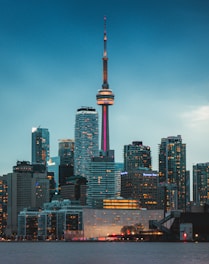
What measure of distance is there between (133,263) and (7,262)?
25.4m

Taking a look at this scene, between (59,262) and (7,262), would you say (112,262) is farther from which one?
(7,262)

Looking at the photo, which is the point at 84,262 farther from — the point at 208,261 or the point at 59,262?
the point at 208,261

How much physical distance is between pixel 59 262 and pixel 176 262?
23.2 m

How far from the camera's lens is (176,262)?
503 ft

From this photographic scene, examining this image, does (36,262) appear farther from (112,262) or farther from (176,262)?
(176,262)

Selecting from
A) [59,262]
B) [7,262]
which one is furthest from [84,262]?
[7,262]

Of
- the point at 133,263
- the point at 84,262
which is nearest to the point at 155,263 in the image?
the point at 133,263

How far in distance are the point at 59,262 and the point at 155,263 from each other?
62.6ft

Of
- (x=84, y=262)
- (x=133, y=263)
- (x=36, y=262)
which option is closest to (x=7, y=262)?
(x=36, y=262)

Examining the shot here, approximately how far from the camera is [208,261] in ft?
497

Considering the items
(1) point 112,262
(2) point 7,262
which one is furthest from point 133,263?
(2) point 7,262

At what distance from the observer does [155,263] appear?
15225 centimetres

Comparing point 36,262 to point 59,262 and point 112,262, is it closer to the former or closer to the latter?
point 59,262

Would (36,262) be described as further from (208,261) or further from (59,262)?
(208,261)
